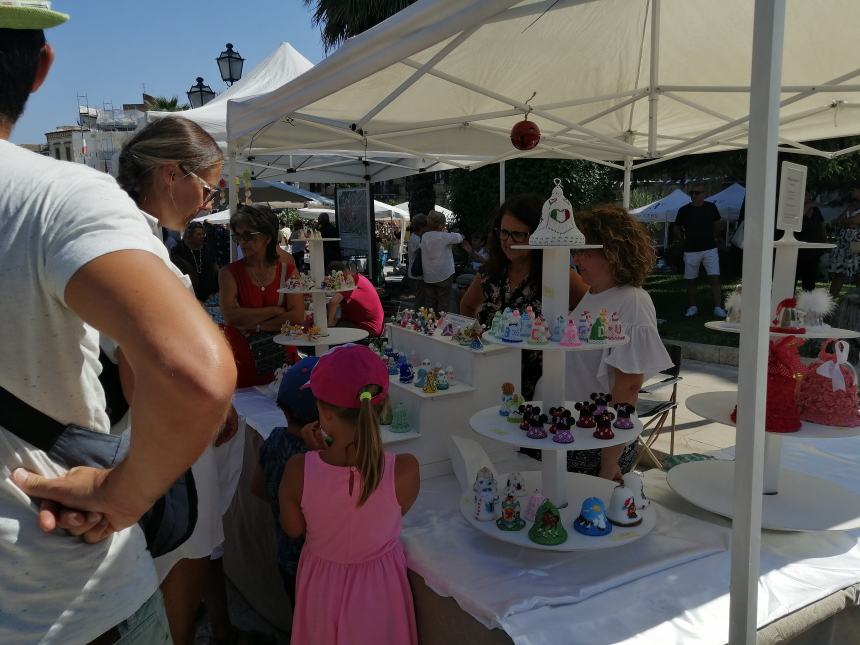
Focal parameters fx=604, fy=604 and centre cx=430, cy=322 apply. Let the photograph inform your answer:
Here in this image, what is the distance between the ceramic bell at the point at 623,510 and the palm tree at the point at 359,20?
38.3ft

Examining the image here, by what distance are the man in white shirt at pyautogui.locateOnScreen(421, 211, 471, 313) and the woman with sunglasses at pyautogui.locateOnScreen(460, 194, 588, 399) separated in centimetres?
584

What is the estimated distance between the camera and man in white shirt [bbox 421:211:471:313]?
9.16m

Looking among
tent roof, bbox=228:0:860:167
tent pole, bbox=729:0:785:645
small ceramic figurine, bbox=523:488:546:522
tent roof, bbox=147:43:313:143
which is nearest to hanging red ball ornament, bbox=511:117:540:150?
tent roof, bbox=228:0:860:167

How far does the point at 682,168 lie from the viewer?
14992 millimetres

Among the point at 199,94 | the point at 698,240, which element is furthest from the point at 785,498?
the point at 199,94

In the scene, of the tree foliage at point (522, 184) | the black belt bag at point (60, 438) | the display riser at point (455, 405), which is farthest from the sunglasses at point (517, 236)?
the tree foliage at point (522, 184)

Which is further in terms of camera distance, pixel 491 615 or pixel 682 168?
pixel 682 168

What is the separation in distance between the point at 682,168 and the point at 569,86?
Result: 11699 millimetres

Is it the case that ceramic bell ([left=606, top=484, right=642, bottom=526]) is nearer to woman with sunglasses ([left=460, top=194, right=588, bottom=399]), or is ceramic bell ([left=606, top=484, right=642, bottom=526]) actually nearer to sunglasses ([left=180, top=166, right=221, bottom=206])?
woman with sunglasses ([left=460, top=194, right=588, bottom=399])

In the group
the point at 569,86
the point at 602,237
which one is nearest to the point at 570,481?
the point at 602,237

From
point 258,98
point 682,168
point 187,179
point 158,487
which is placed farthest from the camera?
point 682,168

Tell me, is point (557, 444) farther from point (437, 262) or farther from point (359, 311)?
point (437, 262)

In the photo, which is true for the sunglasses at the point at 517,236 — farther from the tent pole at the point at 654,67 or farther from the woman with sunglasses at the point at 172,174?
the tent pole at the point at 654,67

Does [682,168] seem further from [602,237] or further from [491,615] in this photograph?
[491,615]
